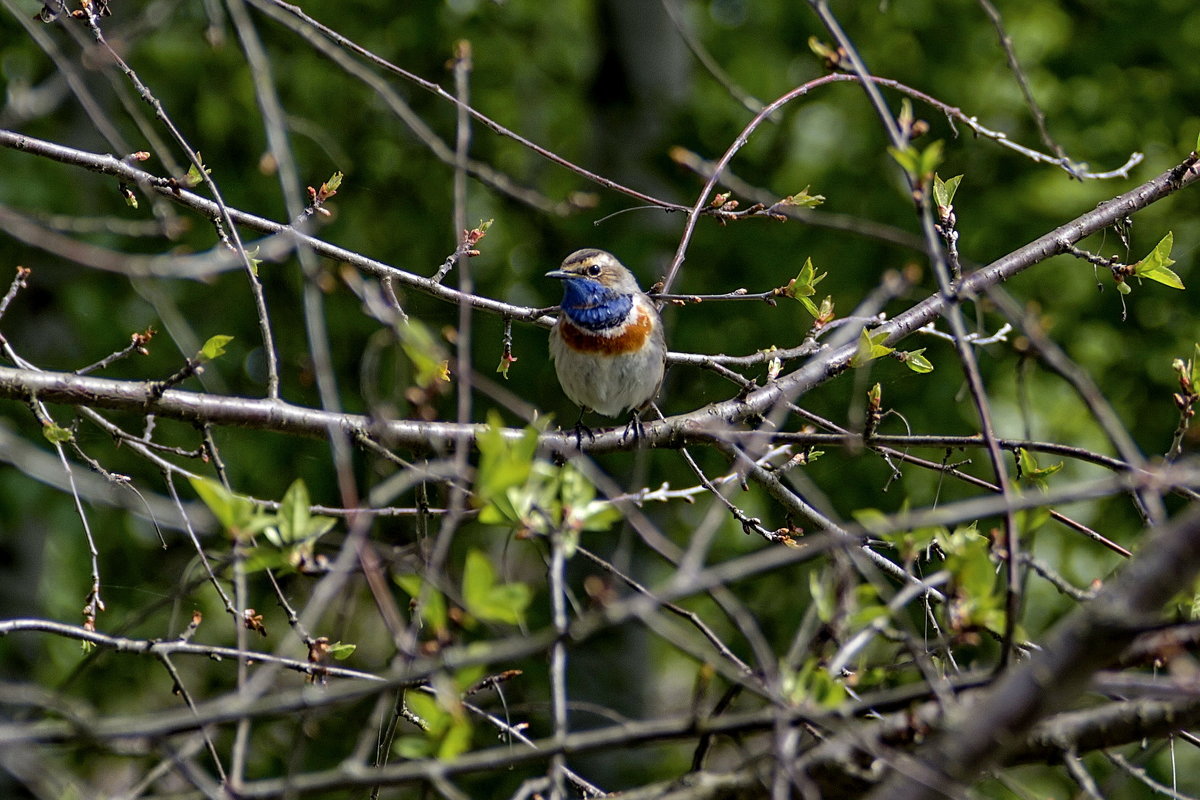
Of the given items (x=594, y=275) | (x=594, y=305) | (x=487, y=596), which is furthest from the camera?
(x=594, y=275)

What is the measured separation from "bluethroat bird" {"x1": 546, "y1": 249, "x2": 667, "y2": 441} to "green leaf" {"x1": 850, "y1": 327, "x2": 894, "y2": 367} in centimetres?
185

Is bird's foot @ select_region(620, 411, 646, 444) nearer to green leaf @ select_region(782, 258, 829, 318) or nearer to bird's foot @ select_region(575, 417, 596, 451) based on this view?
bird's foot @ select_region(575, 417, 596, 451)

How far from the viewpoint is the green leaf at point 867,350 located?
11.5 ft

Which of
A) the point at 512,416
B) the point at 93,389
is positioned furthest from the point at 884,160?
the point at 93,389

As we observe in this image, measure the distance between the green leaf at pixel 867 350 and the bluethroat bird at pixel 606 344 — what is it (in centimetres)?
185

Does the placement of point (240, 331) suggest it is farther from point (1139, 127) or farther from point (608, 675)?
point (1139, 127)

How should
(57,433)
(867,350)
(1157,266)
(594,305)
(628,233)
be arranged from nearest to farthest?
(57,433)
(867,350)
(1157,266)
(594,305)
(628,233)

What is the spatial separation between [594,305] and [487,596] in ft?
13.0

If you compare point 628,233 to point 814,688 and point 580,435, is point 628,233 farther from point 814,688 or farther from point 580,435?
point 814,688

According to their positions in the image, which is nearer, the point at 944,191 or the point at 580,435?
the point at 944,191

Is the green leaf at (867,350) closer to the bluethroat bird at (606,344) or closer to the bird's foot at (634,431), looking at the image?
the bird's foot at (634,431)

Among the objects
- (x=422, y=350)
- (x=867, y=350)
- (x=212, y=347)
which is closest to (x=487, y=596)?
(x=422, y=350)

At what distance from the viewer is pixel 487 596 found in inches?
81.1

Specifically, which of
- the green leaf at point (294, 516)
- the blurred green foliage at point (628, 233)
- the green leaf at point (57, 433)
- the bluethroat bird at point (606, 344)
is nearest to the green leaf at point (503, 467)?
the green leaf at point (294, 516)
